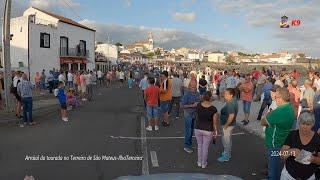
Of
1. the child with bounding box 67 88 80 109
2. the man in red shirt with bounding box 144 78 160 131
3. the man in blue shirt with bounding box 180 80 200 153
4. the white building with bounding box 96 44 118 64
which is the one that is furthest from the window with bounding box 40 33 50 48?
the white building with bounding box 96 44 118 64

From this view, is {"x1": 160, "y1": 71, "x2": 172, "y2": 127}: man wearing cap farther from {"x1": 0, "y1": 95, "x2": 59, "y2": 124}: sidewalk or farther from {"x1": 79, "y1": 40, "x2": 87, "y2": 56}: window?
{"x1": 79, "y1": 40, "x2": 87, "y2": 56}: window

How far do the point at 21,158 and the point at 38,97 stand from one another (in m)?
17.1

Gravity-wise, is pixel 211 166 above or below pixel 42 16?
below

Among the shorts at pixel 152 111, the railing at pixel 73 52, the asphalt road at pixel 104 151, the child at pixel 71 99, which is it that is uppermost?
the railing at pixel 73 52

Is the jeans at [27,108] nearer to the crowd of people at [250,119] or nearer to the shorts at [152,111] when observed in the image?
the crowd of people at [250,119]

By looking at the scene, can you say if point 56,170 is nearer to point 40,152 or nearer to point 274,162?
point 40,152

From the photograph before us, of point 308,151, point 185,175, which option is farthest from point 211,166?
point 185,175

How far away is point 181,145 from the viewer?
1092 cm

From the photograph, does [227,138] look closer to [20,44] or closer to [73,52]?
[20,44]

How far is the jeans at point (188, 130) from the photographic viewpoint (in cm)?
1019

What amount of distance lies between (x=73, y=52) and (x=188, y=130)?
141ft

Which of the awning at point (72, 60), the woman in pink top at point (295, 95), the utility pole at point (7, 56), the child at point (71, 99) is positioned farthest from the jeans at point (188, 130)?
the awning at point (72, 60)

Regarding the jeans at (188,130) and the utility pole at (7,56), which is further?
the utility pole at (7,56)

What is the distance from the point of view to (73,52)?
169ft
